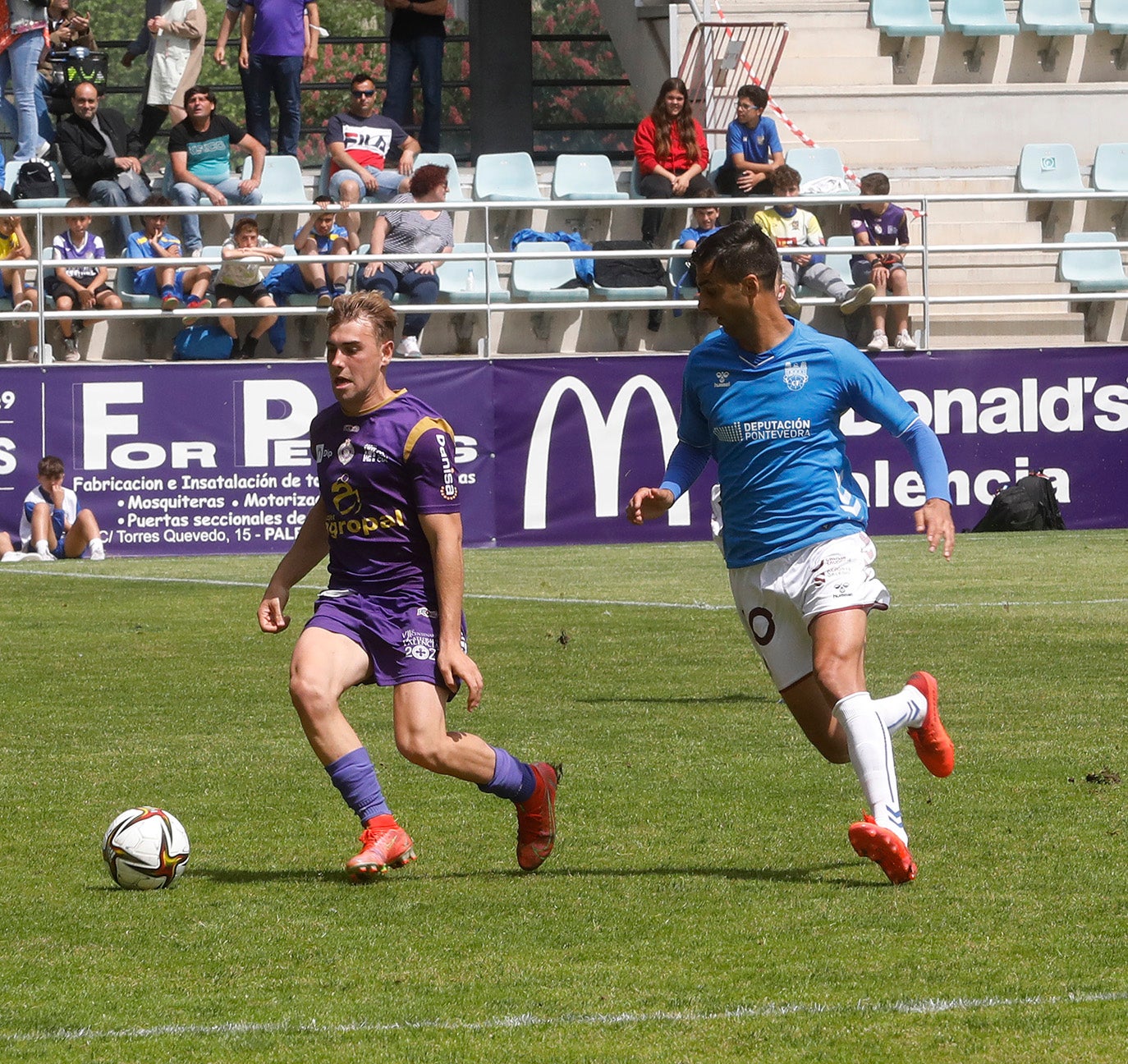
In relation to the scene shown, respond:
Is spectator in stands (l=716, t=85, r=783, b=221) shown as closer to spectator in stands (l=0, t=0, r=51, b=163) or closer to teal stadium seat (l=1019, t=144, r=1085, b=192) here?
teal stadium seat (l=1019, t=144, r=1085, b=192)

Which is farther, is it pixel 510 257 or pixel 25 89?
pixel 25 89

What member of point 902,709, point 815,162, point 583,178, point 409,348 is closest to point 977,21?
point 815,162

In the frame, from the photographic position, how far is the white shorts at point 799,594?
5.52m

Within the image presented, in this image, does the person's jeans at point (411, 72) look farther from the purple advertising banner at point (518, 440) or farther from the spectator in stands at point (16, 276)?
the spectator in stands at point (16, 276)

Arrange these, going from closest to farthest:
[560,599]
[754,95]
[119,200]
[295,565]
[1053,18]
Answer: [295,565] → [560,599] → [119,200] → [754,95] → [1053,18]

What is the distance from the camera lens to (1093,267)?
2233 cm

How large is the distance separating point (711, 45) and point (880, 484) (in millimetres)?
6685

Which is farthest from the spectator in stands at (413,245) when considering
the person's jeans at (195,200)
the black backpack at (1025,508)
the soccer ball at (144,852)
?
the soccer ball at (144,852)

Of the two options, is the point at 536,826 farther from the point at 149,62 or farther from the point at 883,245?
the point at 149,62

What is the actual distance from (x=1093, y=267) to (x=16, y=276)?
40.0 feet

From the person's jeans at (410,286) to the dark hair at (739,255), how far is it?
1396 centimetres

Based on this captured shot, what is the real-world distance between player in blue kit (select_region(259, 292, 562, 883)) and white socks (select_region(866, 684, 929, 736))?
1.05 meters

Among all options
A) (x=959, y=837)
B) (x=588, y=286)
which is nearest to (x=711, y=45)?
(x=588, y=286)

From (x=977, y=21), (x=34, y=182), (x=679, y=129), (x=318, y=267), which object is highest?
(x=977, y=21)
